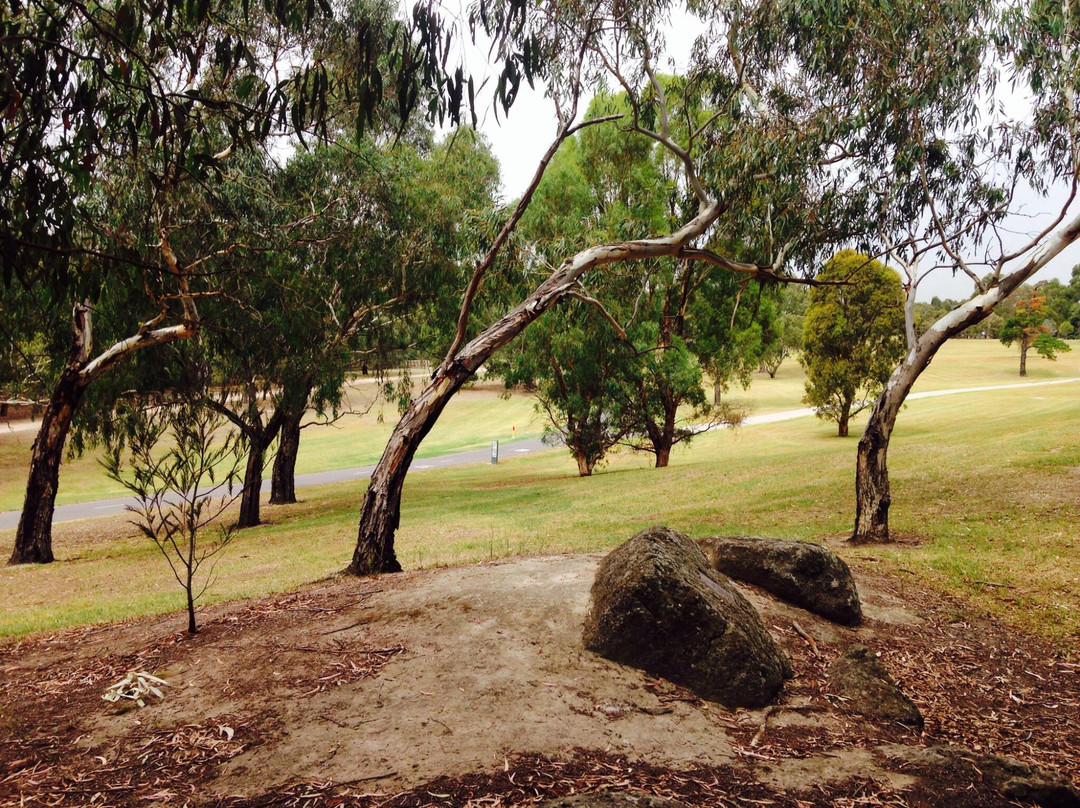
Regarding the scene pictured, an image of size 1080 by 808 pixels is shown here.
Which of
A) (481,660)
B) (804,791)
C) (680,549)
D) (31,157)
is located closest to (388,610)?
(481,660)

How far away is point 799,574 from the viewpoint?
561 centimetres

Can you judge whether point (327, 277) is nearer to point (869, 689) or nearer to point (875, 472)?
point (875, 472)

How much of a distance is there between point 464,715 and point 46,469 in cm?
1130

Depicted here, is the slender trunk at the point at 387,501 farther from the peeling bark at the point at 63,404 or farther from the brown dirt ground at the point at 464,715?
the peeling bark at the point at 63,404

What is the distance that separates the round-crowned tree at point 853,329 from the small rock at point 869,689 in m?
24.2

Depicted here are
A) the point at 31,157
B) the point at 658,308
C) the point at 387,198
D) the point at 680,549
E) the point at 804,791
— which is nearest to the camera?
the point at 804,791

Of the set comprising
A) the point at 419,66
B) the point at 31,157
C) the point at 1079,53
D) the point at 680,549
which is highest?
the point at 1079,53

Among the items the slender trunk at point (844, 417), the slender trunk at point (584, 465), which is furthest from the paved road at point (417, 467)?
the slender trunk at point (584, 465)

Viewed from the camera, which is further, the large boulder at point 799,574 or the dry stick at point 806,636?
the large boulder at point 799,574

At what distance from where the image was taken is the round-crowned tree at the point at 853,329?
26.6 m

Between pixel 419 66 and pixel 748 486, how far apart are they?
41.3 ft

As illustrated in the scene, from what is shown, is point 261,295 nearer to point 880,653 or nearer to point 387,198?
point 387,198

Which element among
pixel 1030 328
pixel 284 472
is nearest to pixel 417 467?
pixel 284 472

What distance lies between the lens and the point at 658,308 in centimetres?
2092
